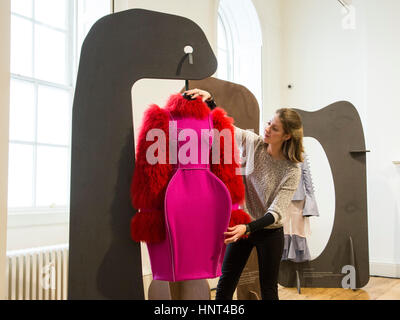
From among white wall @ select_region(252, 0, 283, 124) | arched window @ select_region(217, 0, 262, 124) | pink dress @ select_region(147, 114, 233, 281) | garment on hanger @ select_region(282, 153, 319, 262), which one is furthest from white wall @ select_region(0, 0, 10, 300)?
white wall @ select_region(252, 0, 283, 124)

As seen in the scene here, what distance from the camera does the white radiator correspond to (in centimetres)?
215

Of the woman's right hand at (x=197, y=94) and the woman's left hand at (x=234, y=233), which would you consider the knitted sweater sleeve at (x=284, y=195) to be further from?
the woman's right hand at (x=197, y=94)

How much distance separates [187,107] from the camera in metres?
1.50

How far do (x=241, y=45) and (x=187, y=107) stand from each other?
2961 millimetres

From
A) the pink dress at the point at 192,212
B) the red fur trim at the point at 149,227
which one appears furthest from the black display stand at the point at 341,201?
the red fur trim at the point at 149,227

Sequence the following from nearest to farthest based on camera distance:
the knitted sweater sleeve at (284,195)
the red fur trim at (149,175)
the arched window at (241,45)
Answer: the red fur trim at (149,175)
the knitted sweater sleeve at (284,195)
the arched window at (241,45)

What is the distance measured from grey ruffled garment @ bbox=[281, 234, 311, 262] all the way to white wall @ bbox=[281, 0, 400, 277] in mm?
946

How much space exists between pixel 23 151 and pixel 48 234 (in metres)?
0.50

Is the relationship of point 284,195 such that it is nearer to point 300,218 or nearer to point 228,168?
point 228,168

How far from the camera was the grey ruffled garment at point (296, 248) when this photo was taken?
3279 millimetres

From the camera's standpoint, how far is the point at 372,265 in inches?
153

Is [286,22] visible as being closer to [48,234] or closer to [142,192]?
[48,234]

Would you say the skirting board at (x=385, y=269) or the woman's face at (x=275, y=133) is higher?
the woman's face at (x=275, y=133)

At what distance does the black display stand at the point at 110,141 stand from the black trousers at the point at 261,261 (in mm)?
527
